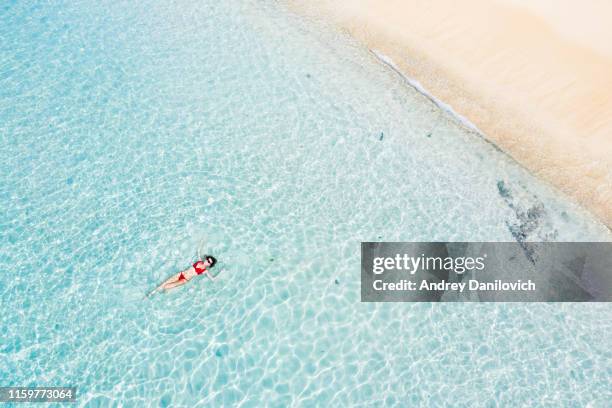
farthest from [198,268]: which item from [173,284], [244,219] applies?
[244,219]

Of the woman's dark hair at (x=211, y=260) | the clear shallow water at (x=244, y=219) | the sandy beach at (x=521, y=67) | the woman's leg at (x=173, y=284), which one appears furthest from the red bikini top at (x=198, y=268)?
the sandy beach at (x=521, y=67)

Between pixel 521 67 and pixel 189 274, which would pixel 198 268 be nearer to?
pixel 189 274

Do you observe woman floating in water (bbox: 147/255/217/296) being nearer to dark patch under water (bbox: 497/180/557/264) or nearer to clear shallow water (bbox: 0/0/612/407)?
clear shallow water (bbox: 0/0/612/407)

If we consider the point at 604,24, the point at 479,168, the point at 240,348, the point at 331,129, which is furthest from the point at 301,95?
the point at 604,24

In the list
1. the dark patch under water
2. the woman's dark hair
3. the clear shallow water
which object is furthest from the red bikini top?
the dark patch under water

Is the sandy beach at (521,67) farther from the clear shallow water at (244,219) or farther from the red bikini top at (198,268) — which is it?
the red bikini top at (198,268)

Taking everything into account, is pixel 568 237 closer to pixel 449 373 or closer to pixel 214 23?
pixel 449 373

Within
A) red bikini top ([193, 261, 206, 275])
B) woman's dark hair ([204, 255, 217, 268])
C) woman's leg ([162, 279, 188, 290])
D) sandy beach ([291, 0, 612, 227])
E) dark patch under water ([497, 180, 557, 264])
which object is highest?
sandy beach ([291, 0, 612, 227])
